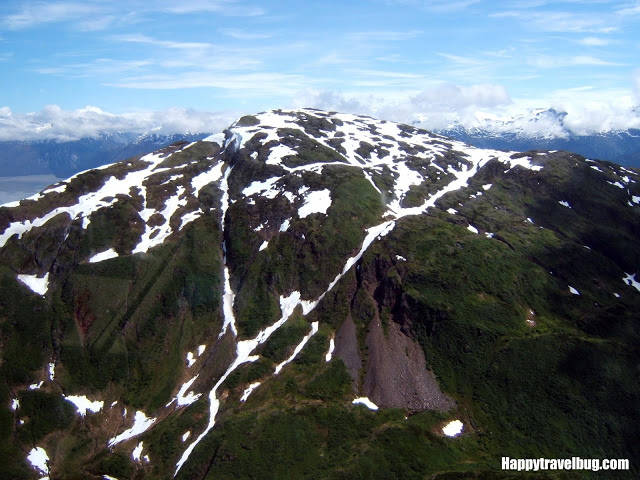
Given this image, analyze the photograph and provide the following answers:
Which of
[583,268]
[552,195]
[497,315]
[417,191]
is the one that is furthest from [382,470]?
[552,195]

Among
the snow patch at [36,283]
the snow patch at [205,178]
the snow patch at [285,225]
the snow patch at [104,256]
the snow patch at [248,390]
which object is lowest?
the snow patch at [248,390]

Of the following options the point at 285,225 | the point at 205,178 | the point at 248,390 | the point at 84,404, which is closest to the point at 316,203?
the point at 285,225

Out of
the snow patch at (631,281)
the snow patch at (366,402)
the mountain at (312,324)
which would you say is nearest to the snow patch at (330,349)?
the mountain at (312,324)

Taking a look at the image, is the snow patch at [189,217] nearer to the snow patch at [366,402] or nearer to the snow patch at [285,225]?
the snow patch at [285,225]

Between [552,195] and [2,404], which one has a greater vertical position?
[552,195]

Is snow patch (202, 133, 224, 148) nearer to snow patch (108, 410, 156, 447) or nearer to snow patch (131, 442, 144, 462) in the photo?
snow patch (108, 410, 156, 447)

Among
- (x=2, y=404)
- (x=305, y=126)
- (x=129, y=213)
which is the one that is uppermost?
(x=305, y=126)

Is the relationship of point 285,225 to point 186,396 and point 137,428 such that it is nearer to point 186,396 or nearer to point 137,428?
point 186,396

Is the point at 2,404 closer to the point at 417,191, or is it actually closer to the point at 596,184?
the point at 417,191
